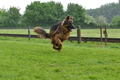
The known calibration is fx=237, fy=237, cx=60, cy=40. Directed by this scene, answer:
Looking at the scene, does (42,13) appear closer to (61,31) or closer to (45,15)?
(45,15)

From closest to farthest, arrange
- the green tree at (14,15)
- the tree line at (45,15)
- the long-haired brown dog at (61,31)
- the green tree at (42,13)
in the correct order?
the long-haired brown dog at (61,31)
the tree line at (45,15)
the green tree at (42,13)
the green tree at (14,15)

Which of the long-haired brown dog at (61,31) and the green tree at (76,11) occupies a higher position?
the green tree at (76,11)

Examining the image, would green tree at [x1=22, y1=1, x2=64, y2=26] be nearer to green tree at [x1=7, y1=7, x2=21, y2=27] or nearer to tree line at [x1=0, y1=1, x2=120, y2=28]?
tree line at [x1=0, y1=1, x2=120, y2=28]

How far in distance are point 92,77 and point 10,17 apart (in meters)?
73.5

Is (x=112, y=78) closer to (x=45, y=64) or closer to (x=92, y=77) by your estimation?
(x=92, y=77)

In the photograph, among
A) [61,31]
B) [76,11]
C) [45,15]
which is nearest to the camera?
[61,31]

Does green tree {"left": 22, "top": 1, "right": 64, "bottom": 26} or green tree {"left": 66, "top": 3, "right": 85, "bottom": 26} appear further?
green tree {"left": 22, "top": 1, "right": 64, "bottom": 26}

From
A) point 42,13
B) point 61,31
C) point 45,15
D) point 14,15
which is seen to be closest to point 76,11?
point 45,15

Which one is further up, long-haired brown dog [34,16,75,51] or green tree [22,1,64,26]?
green tree [22,1,64,26]

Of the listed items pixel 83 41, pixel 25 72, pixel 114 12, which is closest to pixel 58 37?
pixel 25 72

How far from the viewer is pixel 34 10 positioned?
7350cm

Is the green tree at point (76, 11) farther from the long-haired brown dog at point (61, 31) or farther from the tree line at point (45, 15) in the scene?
the long-haired brown dog at point (61, 31)

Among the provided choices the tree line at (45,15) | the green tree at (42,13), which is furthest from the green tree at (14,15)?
the green tree at (42,13)

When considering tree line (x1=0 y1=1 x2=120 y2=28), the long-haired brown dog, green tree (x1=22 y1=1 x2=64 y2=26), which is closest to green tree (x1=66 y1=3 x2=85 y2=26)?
tree line (x1=0 y1=1 x2=120 y2=28)
